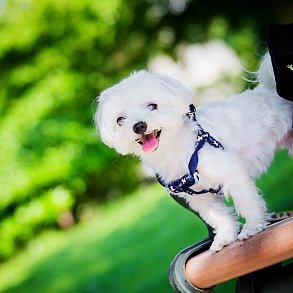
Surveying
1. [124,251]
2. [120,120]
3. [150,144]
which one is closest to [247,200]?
[150,144]

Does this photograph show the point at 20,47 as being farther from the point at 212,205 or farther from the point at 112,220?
the point at 212,205

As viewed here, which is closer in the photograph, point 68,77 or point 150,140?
point 150,140

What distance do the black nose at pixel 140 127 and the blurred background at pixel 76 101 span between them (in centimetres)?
541

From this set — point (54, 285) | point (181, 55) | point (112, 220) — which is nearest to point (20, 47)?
point (181, 55)

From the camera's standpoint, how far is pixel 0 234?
9.88 metres

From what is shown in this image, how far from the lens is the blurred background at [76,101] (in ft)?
29.7

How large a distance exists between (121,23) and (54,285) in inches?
251

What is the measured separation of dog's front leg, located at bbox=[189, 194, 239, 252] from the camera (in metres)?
1.94

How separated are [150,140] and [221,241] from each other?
347mm

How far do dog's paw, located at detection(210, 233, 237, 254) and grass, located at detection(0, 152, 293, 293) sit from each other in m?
1.77

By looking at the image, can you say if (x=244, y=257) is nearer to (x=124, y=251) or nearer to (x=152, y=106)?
(x=152, y=106)

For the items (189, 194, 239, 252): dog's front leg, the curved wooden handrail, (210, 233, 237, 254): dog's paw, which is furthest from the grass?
the curved wooden handrail

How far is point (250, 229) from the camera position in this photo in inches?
70.2

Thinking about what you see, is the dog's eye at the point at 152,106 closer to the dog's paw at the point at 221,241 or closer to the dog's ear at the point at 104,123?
the dog's ear at the point at 104,123
